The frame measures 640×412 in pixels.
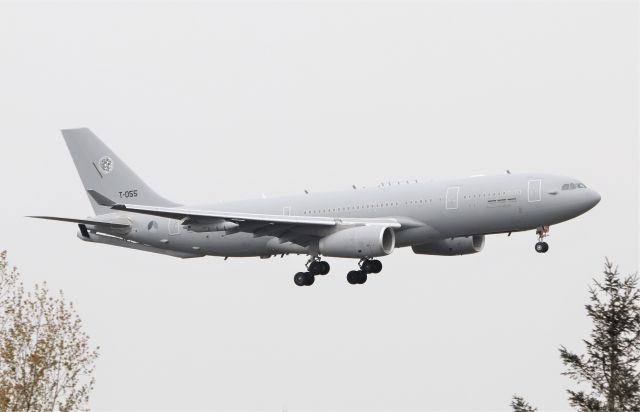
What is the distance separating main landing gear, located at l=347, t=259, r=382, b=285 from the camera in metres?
69.4

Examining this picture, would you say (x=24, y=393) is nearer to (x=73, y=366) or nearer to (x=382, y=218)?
(x=73, y=366)

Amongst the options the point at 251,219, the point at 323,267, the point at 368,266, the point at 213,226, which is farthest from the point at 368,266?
the point at 213,226

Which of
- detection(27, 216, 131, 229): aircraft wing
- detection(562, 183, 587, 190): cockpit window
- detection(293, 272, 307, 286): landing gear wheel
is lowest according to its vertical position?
detection(293, 272, 307, 286): landing gear wheel

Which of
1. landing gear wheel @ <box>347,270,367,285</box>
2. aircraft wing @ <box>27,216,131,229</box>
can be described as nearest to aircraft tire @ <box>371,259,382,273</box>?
landing gear wheel @ <box>347,270,367,285</box>

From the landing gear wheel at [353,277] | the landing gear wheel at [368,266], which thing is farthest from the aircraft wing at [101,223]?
the landing gear wheel at [368,266]

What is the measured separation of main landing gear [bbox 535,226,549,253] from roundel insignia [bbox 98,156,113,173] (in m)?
25.4

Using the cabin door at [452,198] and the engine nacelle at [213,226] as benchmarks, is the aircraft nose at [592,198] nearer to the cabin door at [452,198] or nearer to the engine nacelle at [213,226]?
the cabin door at [452,198]

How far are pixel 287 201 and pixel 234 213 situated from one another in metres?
3.40

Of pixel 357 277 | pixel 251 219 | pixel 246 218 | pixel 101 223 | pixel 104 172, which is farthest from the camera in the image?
pixel 104 172

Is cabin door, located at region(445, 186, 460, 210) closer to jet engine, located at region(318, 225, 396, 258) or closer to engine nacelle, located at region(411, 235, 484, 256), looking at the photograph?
jet engine, located at region(318, 225, 396, 258)

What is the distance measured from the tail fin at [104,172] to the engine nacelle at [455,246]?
14660 mm

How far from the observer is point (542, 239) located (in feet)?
209

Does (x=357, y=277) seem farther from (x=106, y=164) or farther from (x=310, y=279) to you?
(x=106, y=164)

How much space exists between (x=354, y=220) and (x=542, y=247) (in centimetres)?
888
